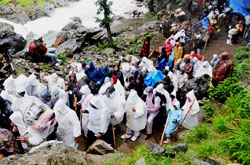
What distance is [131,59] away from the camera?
9047 millimetres

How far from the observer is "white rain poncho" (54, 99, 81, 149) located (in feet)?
15.8

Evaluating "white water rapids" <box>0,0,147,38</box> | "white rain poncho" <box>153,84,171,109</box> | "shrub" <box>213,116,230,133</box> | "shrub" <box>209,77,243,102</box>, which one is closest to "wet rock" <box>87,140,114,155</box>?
"white rain poncho" <box>153,84,171,109</box>

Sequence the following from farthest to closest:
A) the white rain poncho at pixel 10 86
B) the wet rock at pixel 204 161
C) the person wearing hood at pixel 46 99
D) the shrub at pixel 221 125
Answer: the white rain poncho at pixel 10 86 < the person wearing hood at pixel 46 99 < the shrub at pixel 221 125 < the wet rock at pixel 204 161

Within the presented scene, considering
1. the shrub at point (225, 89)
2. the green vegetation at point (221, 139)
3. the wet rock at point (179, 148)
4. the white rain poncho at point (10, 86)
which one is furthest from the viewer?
the shrub at point (225, 89)

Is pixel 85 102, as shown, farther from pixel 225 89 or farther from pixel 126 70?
pixel 225 89

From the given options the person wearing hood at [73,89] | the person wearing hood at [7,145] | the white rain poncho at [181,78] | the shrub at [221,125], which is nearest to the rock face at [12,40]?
the person wearing hood at [73,89]

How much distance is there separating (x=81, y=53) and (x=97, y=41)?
6.50ft

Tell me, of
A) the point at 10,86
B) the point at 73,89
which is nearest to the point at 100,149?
the point at 73,89

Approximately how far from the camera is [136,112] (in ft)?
19.0

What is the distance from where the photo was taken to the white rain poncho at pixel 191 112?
598 cm

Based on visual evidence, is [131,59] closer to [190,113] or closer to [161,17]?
[190,113]

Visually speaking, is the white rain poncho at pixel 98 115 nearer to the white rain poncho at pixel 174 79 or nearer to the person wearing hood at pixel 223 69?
the white rain poncho at pixel 174 79

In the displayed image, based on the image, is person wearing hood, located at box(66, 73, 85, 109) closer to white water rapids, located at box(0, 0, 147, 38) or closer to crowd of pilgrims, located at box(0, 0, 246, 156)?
crowd of pilgrims, located at box(0, 0, 246, 156)

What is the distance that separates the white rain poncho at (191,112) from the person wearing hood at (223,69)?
1885 mm
